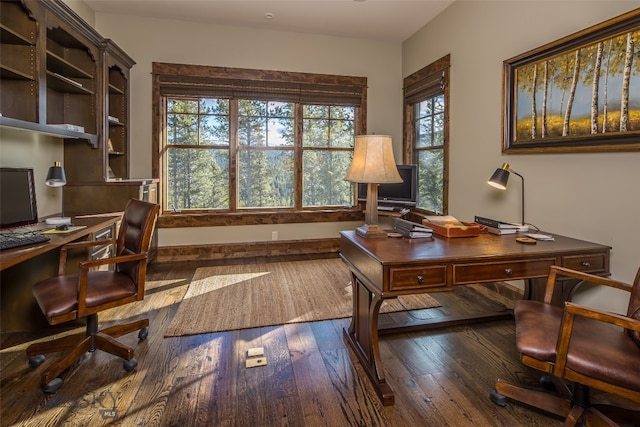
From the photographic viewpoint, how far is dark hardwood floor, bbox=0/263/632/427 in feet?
5.67

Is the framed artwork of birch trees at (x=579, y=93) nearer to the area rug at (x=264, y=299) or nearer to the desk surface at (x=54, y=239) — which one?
the area rug at (x=264, y=299)

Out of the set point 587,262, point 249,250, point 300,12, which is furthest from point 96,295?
point 300,12

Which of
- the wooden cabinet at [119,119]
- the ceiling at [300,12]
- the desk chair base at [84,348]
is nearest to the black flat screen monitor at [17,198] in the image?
the desk chair base at [84,348]

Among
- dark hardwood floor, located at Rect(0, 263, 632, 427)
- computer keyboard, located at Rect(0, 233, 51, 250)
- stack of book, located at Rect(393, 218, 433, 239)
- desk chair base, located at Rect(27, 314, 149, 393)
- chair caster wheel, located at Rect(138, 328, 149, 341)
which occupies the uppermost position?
stack of book, located at Rect(393, 218, 433, 239)

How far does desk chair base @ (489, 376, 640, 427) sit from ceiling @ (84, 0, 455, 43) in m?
3.83

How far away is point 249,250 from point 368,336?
9.88ft

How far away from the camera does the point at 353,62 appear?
5.05 m

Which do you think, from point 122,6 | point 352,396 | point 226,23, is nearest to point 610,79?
point 352,396

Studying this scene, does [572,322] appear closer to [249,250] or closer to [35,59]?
[35,59]

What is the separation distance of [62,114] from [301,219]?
9.66ft

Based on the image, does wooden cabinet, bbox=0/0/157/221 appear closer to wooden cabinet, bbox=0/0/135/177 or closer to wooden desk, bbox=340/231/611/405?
wooden cabinet, bbox=0/0/135/177

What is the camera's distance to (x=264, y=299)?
3277 mm

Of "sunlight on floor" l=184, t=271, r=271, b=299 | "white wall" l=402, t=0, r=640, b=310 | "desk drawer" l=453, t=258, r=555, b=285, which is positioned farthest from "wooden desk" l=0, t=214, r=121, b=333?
"white wall" l=402, t=0, r=640, b=310

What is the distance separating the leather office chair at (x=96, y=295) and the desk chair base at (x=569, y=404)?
2114mm
